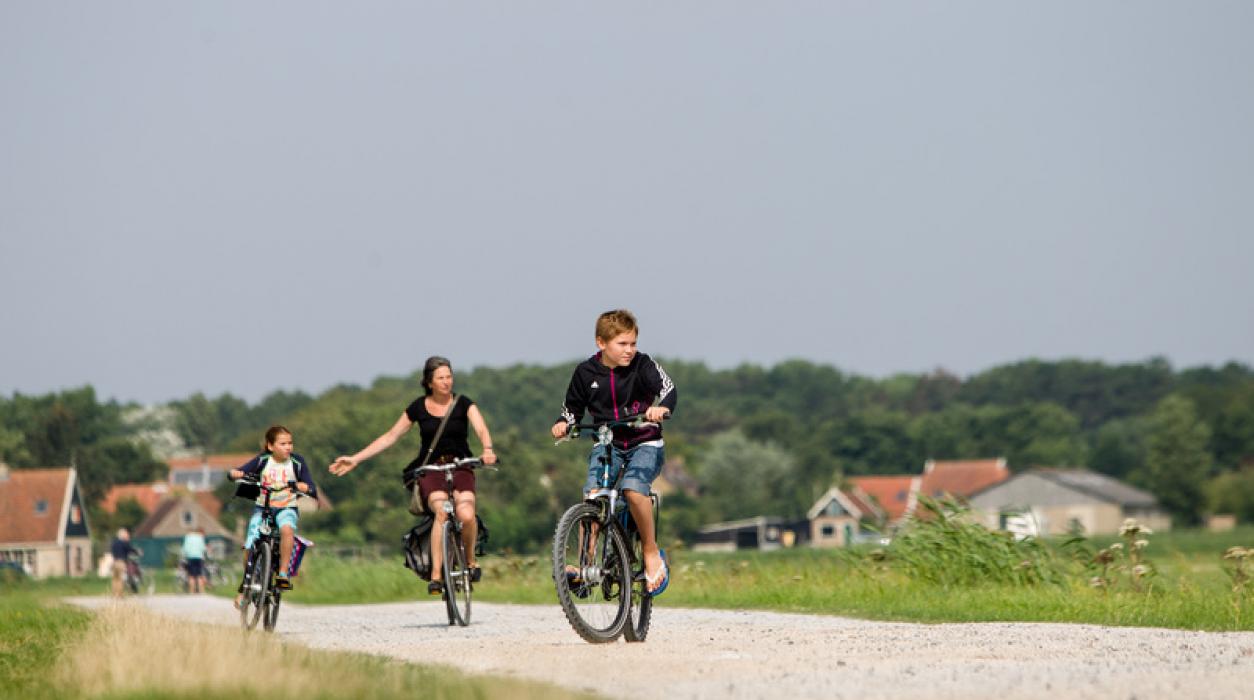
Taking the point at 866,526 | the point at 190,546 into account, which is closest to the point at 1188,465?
the point at 190,546

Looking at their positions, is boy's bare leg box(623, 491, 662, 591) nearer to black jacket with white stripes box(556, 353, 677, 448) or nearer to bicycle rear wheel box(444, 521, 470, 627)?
black jacket with white stripes box(556, 353, 677, 448)

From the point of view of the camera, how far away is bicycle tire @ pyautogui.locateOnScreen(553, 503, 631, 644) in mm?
10281

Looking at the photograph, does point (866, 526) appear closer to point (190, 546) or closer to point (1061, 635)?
point (1061, 635)

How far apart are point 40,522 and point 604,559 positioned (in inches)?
2832

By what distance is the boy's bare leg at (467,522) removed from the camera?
13.9 meters

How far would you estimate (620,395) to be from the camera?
1055cm

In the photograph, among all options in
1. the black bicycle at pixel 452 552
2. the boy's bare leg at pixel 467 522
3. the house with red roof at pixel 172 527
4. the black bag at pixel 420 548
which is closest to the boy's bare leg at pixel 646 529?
the black bicycle at pixel 452 552

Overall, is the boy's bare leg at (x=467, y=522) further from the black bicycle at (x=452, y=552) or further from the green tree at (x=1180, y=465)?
the green tree at (x=1180, y=465)

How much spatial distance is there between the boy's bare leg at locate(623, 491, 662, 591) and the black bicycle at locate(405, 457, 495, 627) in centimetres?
316

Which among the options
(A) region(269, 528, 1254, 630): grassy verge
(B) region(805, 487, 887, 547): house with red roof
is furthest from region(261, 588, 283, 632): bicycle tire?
(B) region(805, 487, 887, 547): house with red roof

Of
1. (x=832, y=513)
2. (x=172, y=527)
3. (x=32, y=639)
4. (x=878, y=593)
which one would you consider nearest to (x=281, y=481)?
(x=32, y=639)

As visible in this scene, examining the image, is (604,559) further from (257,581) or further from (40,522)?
(40,522)

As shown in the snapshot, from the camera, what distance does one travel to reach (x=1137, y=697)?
7355 millimetres

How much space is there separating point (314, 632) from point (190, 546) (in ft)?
74.4
